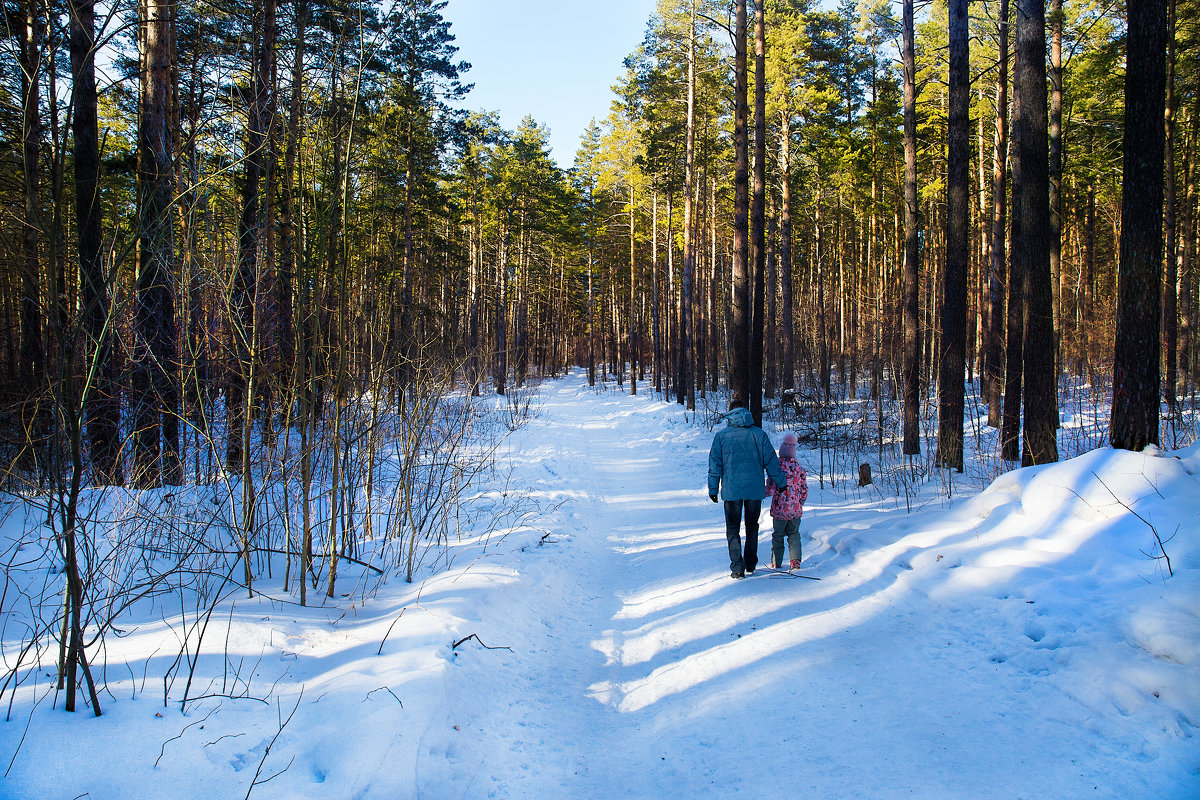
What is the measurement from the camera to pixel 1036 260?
25.4ft

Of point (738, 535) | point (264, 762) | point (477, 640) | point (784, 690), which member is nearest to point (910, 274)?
point (738, 535)

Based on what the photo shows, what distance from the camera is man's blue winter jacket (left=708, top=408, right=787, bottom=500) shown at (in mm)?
5840

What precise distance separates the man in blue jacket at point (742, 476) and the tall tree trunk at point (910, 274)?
254 inches

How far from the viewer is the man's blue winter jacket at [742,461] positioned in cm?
584

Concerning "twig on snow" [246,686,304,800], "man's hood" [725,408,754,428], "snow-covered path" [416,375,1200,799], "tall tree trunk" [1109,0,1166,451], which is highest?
"tall tree trunk" [1109,0,1166,451]

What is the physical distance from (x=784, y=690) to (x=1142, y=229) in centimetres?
580

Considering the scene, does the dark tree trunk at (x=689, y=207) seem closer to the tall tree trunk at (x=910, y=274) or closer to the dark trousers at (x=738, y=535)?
the tall tree trunk at (x=910, y=274)

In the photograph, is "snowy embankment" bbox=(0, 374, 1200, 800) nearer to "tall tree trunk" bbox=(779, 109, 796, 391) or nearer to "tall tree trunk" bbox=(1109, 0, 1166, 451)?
"tall tree trunk" bbox=(1109, 0, 1166, 451)

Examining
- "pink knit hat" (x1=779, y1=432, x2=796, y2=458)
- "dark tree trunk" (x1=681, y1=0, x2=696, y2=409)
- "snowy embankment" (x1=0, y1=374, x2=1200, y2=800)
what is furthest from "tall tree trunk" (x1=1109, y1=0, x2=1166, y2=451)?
"dark tree trunk" (x1=681, y1=0, x2=696, y2=409)

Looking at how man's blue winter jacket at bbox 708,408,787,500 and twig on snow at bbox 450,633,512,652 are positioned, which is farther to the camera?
man's blue winter jacket at bbox 708,408,787,500

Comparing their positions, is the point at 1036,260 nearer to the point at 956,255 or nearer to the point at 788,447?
the point at 956,255

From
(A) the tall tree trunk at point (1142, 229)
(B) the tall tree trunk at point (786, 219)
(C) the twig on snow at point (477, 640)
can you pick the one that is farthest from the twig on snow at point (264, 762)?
(B) the tall tree trunk at point (786, 219)

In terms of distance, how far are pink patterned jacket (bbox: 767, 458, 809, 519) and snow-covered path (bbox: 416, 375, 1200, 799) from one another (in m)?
0.63

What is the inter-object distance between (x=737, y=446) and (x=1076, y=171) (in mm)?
23909
